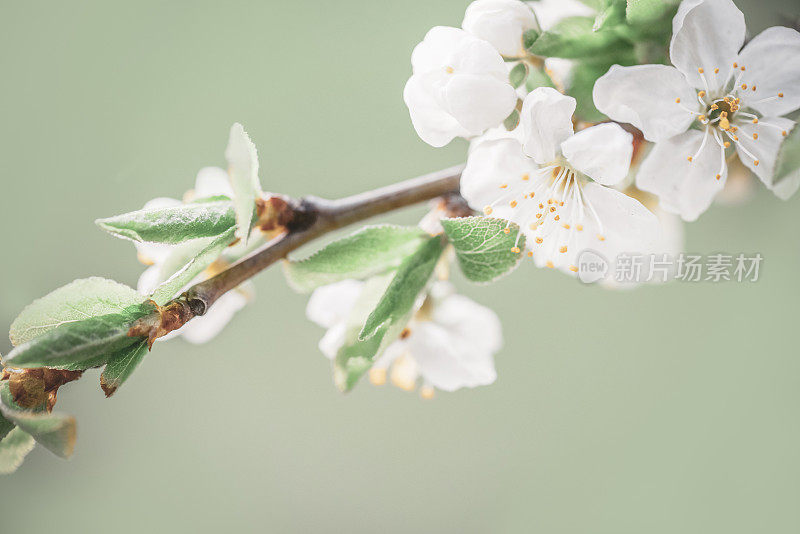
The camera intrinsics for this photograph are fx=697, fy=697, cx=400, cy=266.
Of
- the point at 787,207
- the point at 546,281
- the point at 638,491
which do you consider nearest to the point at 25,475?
the point at 546,281

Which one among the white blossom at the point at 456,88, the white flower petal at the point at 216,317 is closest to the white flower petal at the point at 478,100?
the white blossom at the point at 456,88

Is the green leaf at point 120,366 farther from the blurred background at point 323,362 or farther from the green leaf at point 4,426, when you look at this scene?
the blurred background at point 323,362

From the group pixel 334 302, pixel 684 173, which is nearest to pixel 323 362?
pixel 334 302

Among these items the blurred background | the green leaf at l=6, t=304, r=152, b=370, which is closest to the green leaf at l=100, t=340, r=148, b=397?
the green leaf at l=6, t=304, r=152, b=370

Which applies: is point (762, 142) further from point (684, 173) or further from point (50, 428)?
point (50, 428)

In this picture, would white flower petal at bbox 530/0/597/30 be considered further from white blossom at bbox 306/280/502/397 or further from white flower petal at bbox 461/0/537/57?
white blossom at bbox 306/280/502/397

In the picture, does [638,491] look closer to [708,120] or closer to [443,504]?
[443,504]
